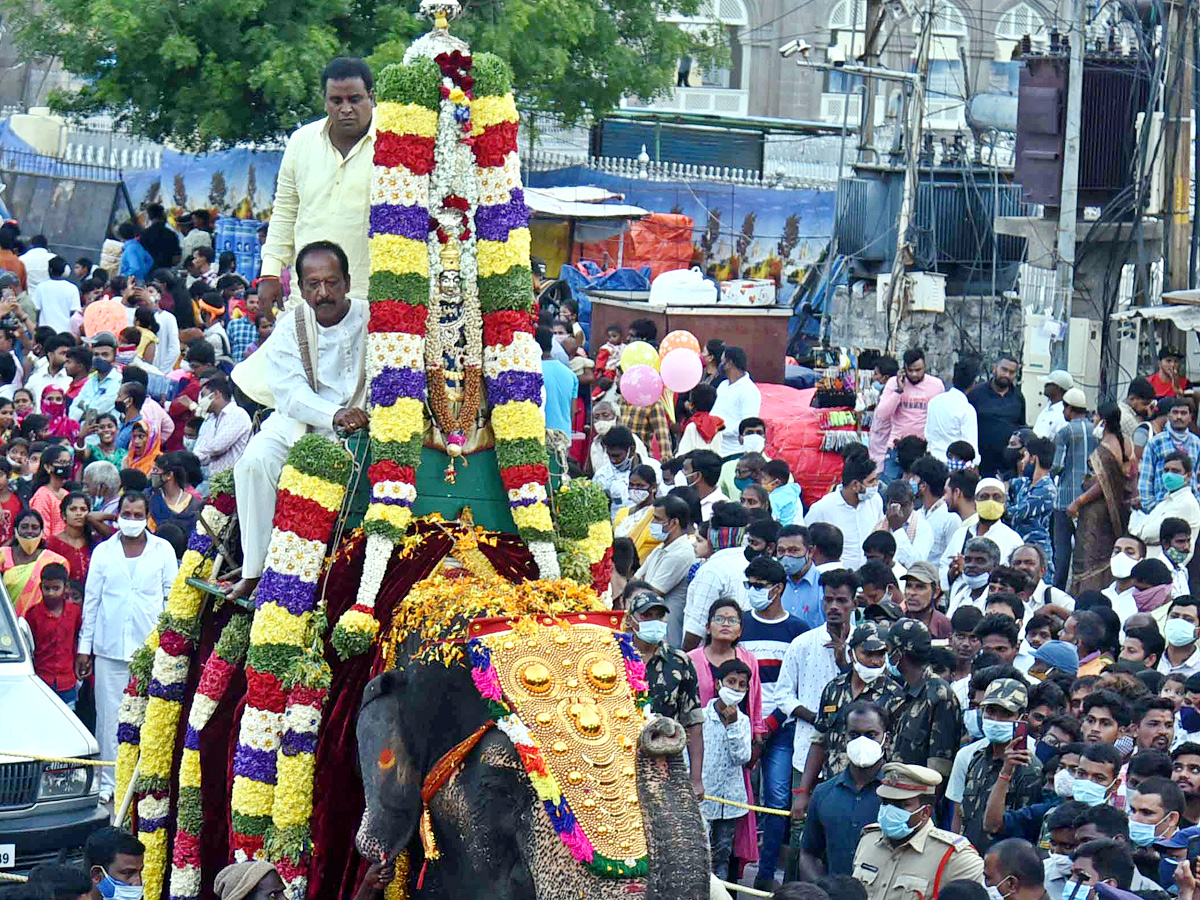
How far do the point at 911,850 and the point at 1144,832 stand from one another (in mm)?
914

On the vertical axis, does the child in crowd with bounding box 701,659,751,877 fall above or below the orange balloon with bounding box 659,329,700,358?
below

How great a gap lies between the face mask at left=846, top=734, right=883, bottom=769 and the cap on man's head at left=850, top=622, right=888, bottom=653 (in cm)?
85

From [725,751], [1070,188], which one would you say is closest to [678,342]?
[1070,188]

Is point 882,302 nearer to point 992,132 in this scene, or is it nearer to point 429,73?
point 992,132

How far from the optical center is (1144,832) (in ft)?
28.1

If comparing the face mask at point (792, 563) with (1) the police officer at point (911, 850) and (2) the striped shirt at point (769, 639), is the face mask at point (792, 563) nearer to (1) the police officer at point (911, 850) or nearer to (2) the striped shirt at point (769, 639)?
(2) the striped shirt at point (769, 639)

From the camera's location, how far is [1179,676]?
34.7ft

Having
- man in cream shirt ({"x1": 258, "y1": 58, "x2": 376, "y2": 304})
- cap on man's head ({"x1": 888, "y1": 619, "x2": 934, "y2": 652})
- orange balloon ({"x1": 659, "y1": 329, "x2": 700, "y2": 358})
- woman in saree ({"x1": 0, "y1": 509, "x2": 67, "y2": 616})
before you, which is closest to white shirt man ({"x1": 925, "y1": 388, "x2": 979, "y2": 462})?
orange balloon ({"x1": 659, "y1": 329, "x2": 700, "y2": 358})

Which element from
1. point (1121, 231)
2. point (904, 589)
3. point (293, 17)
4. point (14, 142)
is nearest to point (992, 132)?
point (1121, 231)

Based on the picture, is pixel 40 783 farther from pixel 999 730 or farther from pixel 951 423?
pixel 951 423

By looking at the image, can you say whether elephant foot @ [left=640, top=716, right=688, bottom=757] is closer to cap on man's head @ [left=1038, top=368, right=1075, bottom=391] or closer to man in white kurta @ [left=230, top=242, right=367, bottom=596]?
man in white kurta @ [left=230, top=242, right=367, bottom=596]

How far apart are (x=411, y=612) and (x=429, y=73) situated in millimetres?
1967

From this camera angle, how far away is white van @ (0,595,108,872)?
1050 centimetres

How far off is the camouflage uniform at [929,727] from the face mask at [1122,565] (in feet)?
10.2
